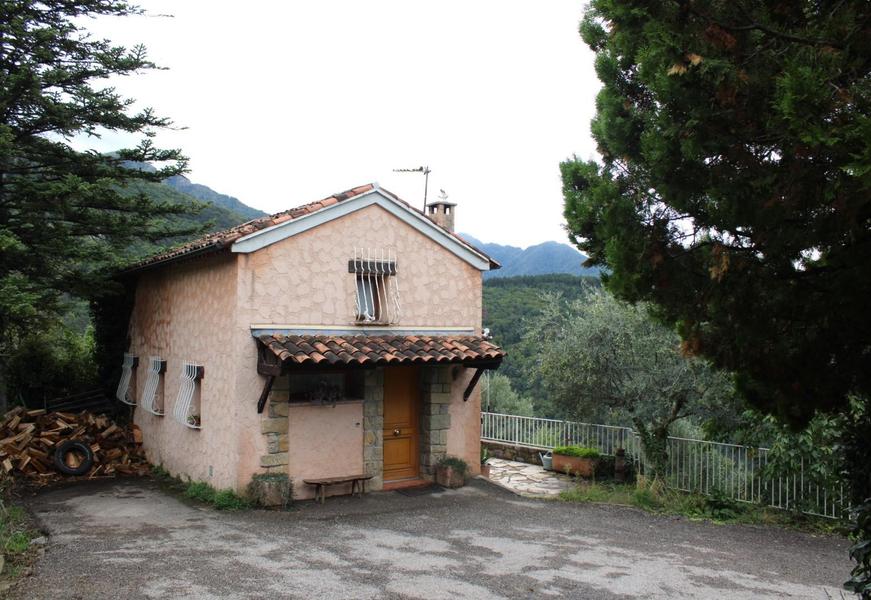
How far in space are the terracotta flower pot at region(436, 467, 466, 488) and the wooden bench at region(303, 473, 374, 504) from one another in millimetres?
1386

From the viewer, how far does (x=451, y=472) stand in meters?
12.1

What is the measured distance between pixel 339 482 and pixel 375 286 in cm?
334

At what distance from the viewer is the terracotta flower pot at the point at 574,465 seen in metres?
13.9

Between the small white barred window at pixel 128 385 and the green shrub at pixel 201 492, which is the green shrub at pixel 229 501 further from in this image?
the small white barred window at pixel 128 385

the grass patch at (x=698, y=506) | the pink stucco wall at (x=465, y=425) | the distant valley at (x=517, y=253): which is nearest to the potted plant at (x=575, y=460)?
the grass patch at (x=698, y=506)

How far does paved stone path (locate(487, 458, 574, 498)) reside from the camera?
12877 mm

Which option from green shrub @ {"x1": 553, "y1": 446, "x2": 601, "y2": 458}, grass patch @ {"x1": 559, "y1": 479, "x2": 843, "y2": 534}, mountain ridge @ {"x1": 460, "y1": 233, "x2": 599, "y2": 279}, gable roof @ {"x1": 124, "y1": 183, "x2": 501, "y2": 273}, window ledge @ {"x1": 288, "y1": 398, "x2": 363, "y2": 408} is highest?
mountain ridge @ {"x1": 460, "y1": 233, "x2": 599, "y2": 279}

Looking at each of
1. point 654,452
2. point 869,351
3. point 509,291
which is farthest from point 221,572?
point 509,291

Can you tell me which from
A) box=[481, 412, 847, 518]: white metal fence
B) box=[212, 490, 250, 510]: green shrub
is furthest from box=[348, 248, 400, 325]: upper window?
box=[481, 412, 847, 518]: white metal fence

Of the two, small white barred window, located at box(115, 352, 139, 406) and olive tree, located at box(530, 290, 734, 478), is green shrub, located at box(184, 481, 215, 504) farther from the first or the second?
olive tree, located at box(530, 290, 734, 478)

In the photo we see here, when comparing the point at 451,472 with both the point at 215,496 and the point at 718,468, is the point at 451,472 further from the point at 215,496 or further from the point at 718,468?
the point at 718,468

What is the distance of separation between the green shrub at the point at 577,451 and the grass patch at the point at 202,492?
684 cm

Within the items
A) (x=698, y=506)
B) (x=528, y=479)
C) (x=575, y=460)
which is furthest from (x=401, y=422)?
(x=698, y=506)

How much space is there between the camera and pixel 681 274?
5129 mm
